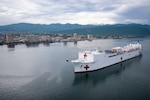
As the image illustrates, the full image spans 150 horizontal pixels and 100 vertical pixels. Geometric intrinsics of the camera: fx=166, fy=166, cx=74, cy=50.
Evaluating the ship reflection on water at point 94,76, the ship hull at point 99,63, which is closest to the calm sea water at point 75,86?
the ship reflection on water at point 94,76

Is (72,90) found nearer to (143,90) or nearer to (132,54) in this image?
(143,90)

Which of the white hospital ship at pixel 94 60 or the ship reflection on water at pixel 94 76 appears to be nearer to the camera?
the ship reflection on water at pixel 94 76

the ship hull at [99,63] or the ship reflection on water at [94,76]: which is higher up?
the ship hull at [99,63]

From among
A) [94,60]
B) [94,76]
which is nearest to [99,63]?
[94,60]

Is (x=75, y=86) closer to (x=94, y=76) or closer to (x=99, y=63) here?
(x=94, y=76)

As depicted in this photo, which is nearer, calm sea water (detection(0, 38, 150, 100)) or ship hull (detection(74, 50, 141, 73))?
calm sea water (detection(0, 38, 150, 100))

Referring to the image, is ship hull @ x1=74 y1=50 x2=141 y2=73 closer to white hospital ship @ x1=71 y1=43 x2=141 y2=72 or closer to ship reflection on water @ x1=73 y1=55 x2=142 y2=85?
white hospital ship @ x1=71 y1=43 x2=141 y2=72

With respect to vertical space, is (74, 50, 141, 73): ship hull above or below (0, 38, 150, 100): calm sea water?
above

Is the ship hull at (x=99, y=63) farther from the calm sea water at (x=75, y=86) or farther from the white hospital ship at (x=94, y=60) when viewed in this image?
the calm sea water at (x=75, y=86)

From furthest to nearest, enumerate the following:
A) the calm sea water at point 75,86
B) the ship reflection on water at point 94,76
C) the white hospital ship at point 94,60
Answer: the white hospital ship at point 94,60
the ship reflection on water at point 94,76
the calm sea water at point 75,86

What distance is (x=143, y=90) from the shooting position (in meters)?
8.25

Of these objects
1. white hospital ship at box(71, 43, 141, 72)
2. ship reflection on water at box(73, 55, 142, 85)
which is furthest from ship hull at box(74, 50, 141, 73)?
ship reflection on water at box(73, 55, 142, 85)

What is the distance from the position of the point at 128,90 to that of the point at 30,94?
4.83 m

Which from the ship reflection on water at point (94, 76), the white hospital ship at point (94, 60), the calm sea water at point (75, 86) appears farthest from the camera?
the white hospital ship at point (94, 60)
